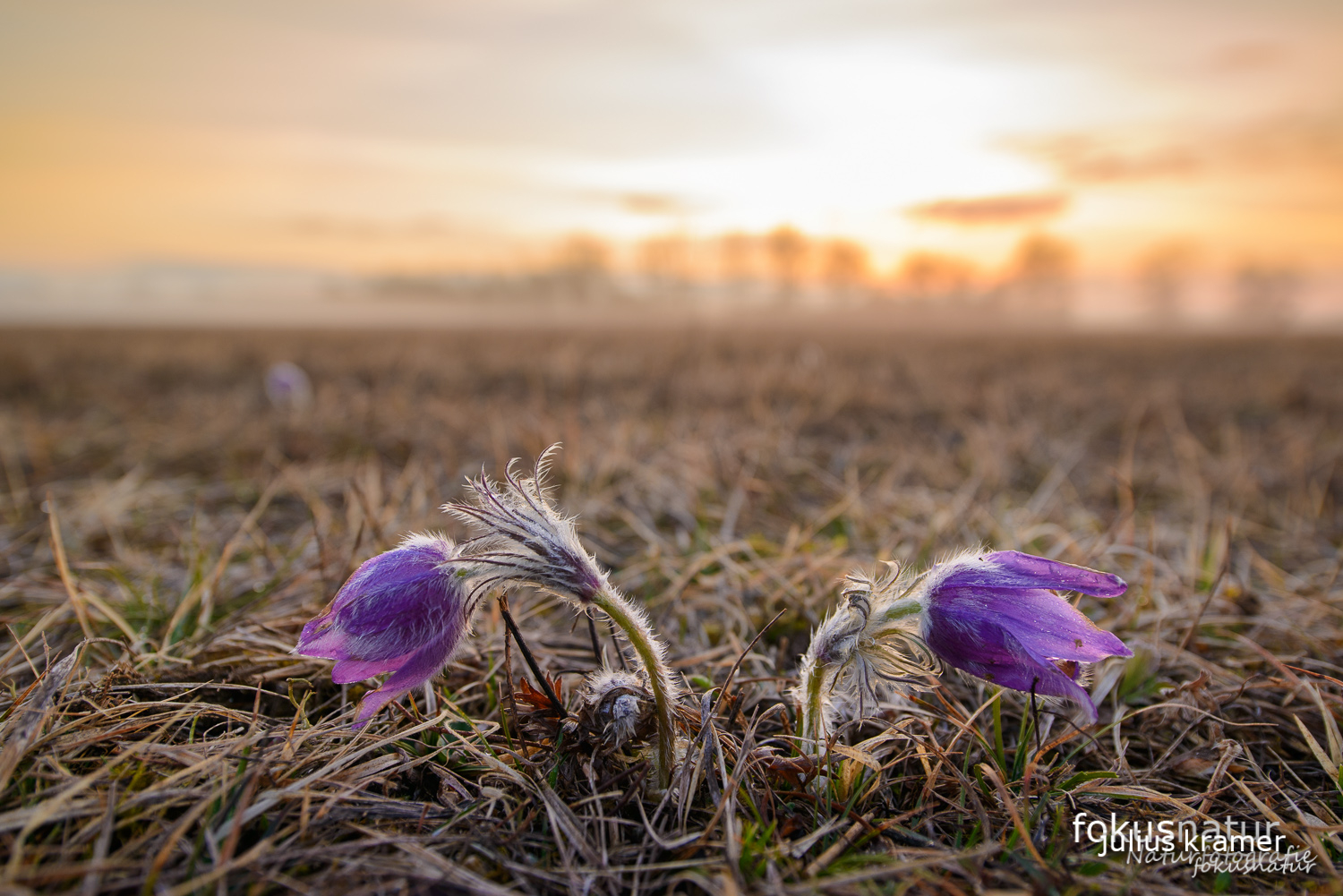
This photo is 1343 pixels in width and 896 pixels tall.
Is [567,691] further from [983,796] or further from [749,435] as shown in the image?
[749,435]

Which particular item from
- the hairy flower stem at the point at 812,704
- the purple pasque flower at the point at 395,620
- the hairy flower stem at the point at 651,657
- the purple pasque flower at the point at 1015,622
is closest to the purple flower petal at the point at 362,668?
the purple pasque flower at the point at 395,620

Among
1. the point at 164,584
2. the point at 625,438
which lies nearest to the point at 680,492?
the point at 625,438

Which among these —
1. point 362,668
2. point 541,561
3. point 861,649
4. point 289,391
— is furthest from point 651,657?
point 289,391

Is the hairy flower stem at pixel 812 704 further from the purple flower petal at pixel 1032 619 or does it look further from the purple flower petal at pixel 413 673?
the purple flower petal at pixel 413 673

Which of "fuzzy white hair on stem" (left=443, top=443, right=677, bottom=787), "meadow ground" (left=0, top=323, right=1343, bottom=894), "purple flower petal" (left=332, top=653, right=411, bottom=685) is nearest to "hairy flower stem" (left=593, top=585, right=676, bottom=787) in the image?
"fuzzy white hair on stem" (left=443, top=443, right=677, bottom=787)

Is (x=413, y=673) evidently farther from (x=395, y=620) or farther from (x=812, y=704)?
(x=812, y=704)

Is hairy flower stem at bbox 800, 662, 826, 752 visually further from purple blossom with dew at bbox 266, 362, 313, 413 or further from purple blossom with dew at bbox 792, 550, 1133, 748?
purple blossom with dew at bbox 266, 362, 313, 413
